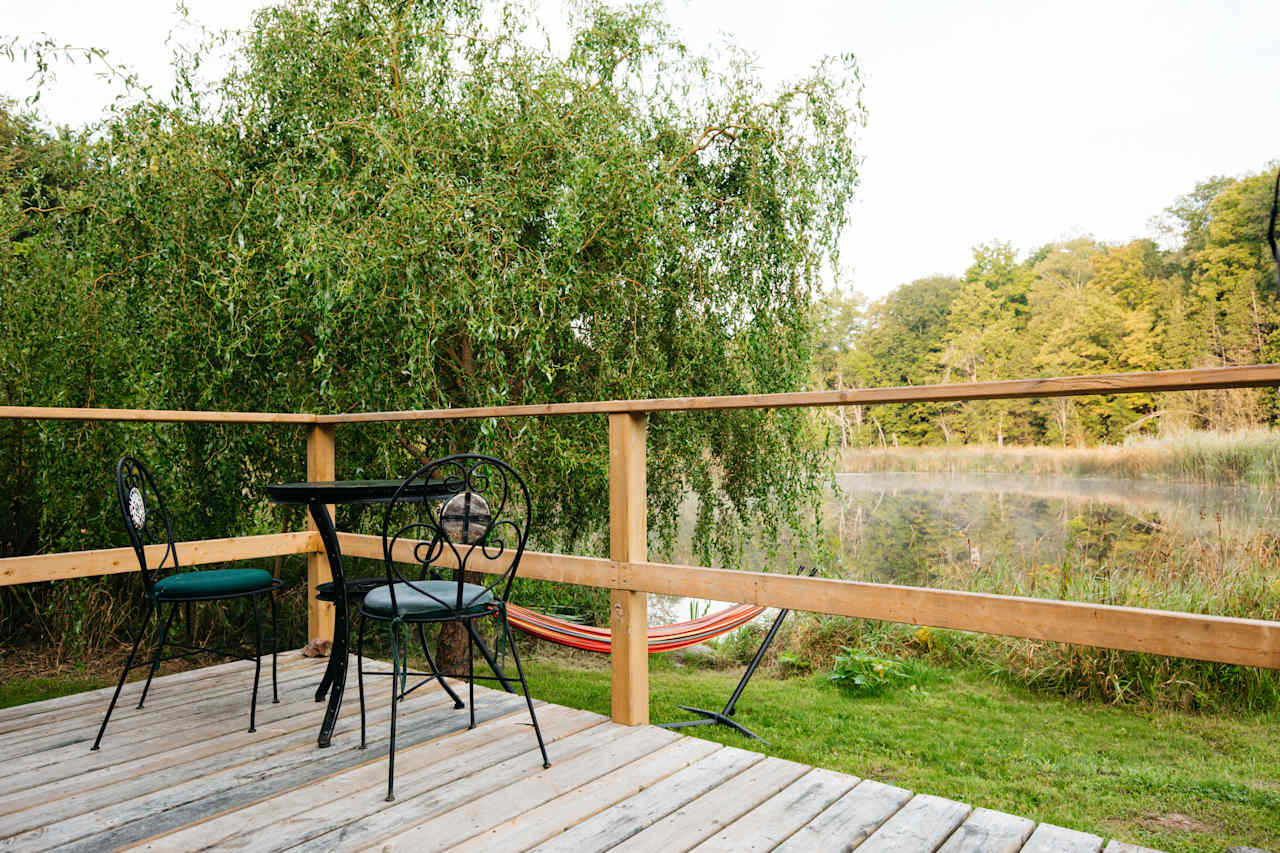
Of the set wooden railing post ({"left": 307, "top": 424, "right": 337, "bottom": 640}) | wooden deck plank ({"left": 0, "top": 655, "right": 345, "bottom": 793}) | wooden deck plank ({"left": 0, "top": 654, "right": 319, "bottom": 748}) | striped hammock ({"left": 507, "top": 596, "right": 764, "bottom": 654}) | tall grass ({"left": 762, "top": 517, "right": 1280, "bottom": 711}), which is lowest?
tall grass ({"left": 762, "top": 517, "right": 1280, "bottom": 711})

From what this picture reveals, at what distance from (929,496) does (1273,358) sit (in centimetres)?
796

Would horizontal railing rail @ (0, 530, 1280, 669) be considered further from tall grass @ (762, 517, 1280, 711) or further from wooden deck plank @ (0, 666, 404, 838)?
tall grass @ (762, 517, 1280, 711)

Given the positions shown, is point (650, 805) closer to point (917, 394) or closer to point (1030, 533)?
point (917, 394)

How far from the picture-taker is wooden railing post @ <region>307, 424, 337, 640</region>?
3209mm

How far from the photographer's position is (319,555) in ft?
10.7

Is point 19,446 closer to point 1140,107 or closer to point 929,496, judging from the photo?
point 929,496

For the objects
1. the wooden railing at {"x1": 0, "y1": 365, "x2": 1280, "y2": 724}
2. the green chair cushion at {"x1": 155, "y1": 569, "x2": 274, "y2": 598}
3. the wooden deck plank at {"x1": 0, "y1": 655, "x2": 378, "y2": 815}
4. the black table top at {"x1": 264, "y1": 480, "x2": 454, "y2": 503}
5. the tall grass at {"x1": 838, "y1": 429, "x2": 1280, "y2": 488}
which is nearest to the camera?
the wooden railing at {"x1": 0, "y1": 365, "x2": 1280, "y2": 724}

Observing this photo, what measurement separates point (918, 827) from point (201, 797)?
160cm

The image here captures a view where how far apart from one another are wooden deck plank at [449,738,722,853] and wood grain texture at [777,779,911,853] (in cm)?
40

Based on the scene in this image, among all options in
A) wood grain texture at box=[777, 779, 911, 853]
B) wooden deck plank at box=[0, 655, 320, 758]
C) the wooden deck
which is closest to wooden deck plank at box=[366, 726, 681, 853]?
the wooden deck

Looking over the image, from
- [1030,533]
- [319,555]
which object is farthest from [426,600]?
[1030,533]

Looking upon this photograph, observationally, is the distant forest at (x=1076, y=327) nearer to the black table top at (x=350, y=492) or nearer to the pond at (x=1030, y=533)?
the pond at (x=1030, y=533)

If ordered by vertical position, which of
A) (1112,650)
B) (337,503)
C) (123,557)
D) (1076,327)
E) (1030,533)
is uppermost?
(1076,327)

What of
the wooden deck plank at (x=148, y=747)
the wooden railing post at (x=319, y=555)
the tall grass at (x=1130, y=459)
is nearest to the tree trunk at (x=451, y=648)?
the wooden railing post at (x=319, y=555)
